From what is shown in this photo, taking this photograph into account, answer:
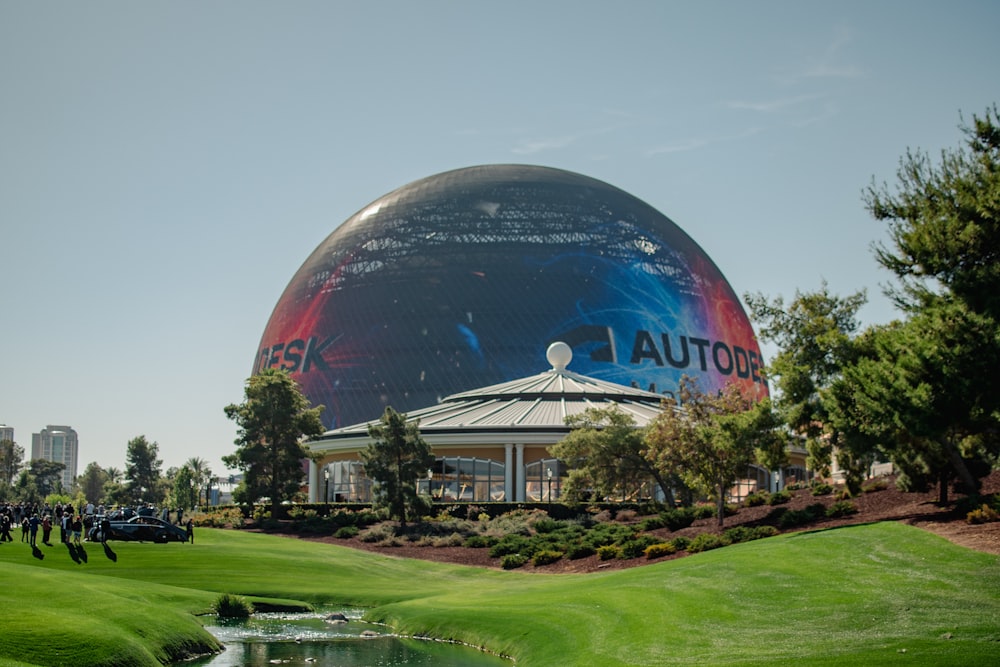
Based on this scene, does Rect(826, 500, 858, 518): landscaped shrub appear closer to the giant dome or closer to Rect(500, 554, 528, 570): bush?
Rect(500, 554, 528, 570): bush

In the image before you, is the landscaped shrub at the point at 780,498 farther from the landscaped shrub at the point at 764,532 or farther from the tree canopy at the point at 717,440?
the landscaped shrub at the point at 764,532

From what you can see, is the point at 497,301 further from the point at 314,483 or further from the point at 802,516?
the point at 802,516

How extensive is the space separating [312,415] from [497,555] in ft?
69.1

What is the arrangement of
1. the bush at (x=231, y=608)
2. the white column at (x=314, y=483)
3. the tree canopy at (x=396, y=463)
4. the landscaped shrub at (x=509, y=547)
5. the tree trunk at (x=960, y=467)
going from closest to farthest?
1. the bush at (x=231, y=608)
2. the tree trunk at (x=960, y=467)
3. the landscaped shrub at (x=509, y=547)
4. the tree canopy at (x=396, y=463)
5. the white column at (x=314, y=483)

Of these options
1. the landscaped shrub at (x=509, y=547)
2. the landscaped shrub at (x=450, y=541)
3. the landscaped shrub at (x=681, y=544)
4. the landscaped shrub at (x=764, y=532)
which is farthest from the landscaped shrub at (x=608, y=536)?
the landscaped shrub at (x=764, y=532)

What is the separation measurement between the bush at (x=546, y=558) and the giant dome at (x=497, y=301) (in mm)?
47867

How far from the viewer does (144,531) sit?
4141 cm

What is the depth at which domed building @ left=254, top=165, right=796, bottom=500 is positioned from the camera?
291ft

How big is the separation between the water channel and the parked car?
45.2 ft

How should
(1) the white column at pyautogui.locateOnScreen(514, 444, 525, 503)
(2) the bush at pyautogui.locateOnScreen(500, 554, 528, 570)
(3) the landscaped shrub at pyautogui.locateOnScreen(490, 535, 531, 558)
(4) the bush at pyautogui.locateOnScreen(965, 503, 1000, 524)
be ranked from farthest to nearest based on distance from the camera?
1. (1) the white column at pyautogui.locateOnScreen(514, 444, 525, 503)
2. (3) the landscaped shrub at pyautogui.locateOnScreen(490, 535, 531, 558)
3. (2) the bush at pyautogui.locateOnScreen(500, 554, 528, 570)
4. (4) the bush at pyautogui.locateOnScreen(965, 503, 1000, 524)

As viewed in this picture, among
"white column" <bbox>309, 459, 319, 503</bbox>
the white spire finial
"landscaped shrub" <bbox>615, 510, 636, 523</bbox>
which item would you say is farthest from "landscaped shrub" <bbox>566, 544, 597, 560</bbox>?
the white spire finial

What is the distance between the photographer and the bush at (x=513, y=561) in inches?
1564

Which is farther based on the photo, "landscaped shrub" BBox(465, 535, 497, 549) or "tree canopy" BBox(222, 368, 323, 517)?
"tree canopy" BBox(222, 368, 323, 517)

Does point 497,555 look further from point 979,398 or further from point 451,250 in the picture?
point 451,250
